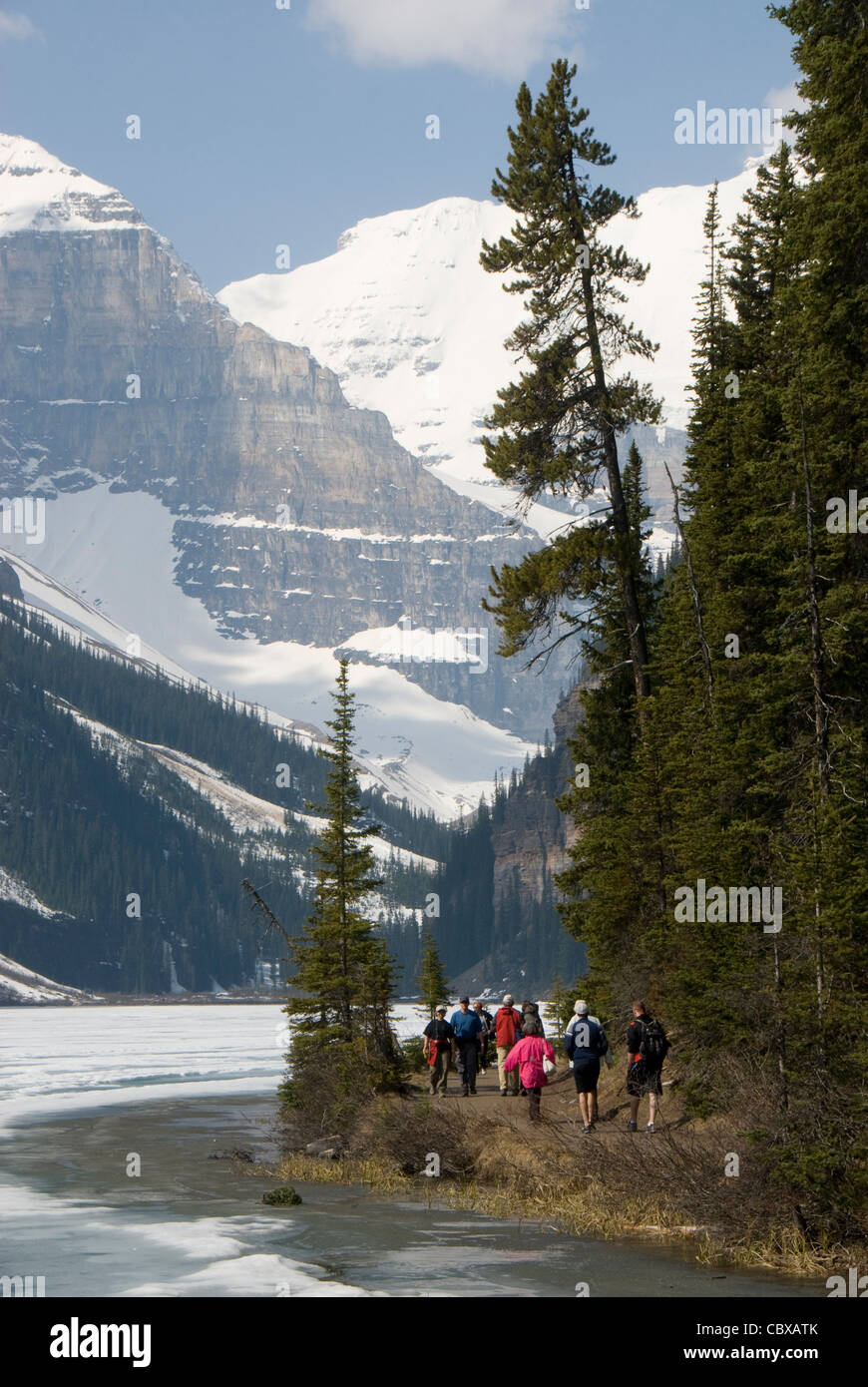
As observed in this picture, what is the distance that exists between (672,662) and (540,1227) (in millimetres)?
14391

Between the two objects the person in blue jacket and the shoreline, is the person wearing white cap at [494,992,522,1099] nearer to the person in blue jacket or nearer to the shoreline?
the person in blue jacket

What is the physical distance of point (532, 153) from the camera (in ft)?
99.5

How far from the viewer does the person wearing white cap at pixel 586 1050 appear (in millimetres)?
23344

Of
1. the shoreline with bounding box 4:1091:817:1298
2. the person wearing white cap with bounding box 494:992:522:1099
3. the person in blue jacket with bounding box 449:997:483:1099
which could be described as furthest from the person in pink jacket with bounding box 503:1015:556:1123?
the person wearing white cap with bounding box 494:992:522:1099

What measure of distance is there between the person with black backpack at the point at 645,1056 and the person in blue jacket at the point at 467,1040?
23.1 ft

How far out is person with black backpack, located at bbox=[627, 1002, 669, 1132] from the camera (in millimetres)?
23422

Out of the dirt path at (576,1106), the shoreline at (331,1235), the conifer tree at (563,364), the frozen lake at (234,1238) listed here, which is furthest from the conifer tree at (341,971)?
the conifer tree at (563,364)

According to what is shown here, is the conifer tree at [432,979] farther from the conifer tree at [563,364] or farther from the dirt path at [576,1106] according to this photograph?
the conifer tree at [563,364]

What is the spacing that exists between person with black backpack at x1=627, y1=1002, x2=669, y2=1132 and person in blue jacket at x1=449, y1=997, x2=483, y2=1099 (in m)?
7.03

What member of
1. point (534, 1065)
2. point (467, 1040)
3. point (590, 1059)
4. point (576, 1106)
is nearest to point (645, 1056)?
point (590, 1059)

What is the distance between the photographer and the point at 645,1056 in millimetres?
23562
